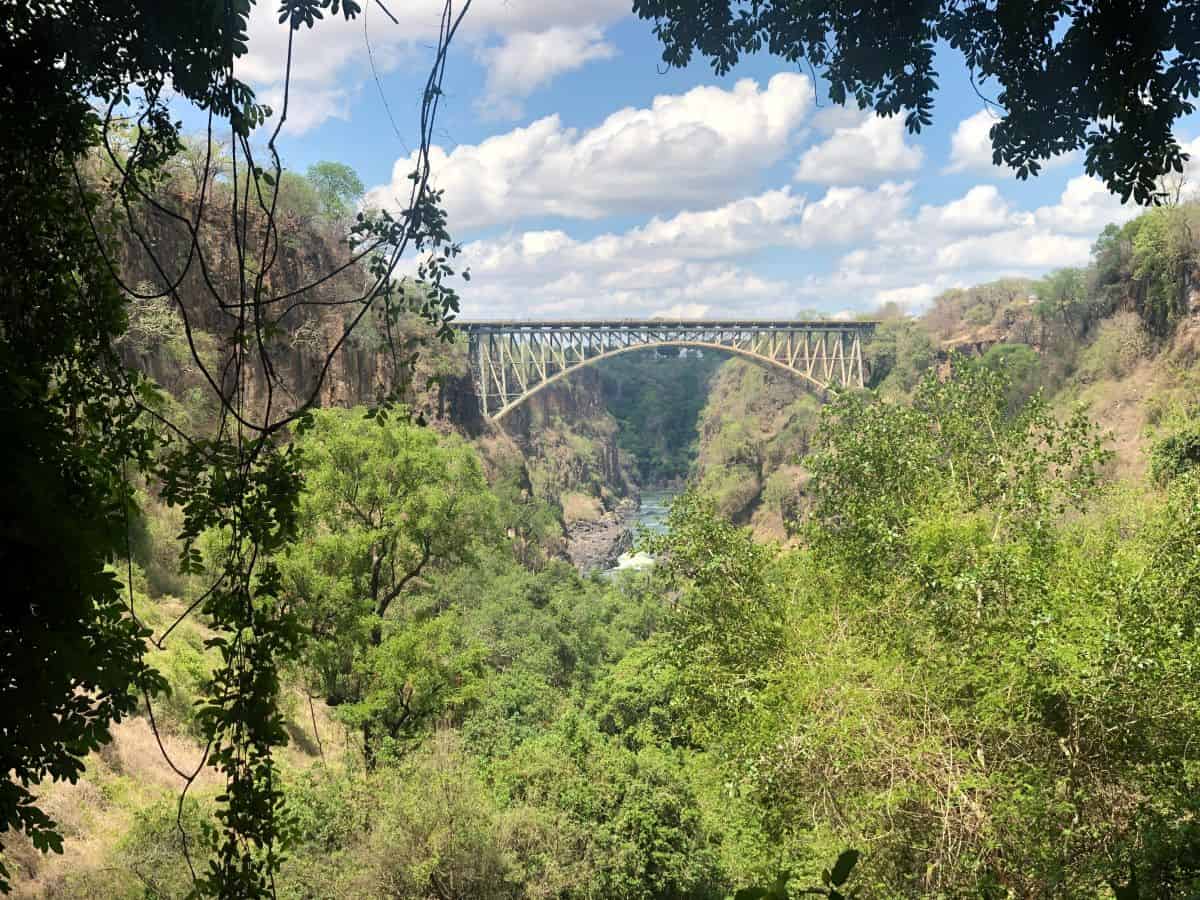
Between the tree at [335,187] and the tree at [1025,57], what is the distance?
1135 inches

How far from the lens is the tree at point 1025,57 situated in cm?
337

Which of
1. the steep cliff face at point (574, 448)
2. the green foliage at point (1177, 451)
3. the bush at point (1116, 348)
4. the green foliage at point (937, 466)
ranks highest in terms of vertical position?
the bush at point (1116, 348)

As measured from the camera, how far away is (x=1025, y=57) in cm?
383

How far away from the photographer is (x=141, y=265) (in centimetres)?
2077

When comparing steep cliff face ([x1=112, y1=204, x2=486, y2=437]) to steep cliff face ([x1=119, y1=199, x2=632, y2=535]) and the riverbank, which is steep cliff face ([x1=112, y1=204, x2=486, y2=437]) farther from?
the riverbank

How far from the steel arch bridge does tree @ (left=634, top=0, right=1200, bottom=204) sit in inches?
1342

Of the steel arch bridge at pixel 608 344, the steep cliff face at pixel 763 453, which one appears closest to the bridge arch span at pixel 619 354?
the steel arch bridge at pixel 608 344

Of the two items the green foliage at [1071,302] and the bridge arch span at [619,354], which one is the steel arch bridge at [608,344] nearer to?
the bridge arch span at [619,354]

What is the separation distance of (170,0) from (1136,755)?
7.01 metres

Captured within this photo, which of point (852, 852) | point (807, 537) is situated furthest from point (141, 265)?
point (852, 852)

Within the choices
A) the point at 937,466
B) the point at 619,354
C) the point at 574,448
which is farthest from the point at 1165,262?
the point at 574,448

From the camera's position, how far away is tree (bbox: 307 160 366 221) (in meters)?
31.2

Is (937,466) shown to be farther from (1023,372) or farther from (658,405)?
(658,405)

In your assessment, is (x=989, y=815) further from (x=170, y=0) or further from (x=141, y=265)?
(x=141, y=265)
